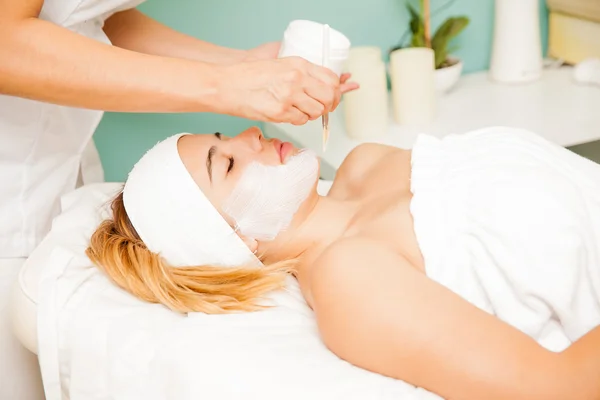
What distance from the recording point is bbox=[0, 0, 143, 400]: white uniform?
1.29 m

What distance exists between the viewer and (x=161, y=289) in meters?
1.19

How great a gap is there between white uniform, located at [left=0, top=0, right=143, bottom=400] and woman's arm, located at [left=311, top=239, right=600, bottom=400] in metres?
0.61

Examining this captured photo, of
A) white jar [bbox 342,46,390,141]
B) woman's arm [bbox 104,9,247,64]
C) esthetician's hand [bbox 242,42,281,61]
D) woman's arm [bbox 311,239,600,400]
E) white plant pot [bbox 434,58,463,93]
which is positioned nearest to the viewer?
woman's arm [bbox 311,239,600,400]

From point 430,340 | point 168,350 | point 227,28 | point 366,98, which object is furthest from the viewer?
point 227,28

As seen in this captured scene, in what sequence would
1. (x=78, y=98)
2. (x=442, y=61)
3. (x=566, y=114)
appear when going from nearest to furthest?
(x=78, y=98)
(x=566, y=114)
(x=442, y=61)

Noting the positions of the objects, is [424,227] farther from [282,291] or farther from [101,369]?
[101,369]

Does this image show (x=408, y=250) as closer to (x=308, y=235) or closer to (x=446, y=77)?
(x=308, y=235)

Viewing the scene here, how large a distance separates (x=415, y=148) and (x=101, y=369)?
0.69 metres

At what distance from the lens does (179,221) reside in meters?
1.23

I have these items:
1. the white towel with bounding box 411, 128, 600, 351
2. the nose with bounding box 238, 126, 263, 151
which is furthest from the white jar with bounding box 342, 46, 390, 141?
the white towel with bounding box 411, 128, 600, 351

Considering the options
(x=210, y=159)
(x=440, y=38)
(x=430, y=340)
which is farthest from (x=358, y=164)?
(x=440, y=38)

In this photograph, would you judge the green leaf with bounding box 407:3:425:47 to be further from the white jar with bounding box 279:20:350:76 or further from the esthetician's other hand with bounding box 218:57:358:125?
the esthetician's other hand with bounding box 218:57:358:125

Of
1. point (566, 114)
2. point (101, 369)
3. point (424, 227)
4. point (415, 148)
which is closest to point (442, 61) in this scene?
point (566, 114)

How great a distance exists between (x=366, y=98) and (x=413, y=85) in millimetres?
144
